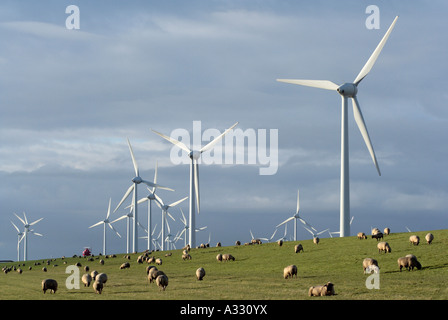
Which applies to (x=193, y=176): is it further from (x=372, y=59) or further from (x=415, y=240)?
(x=415, y=240)

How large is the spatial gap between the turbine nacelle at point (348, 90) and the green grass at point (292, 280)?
24.0 meters

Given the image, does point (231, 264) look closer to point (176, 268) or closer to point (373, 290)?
point (176, 268)

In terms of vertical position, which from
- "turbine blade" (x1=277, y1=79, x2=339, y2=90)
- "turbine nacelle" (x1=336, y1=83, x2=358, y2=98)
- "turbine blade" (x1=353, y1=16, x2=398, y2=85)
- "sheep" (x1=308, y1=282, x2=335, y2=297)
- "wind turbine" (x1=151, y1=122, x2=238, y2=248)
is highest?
"turbine blade" (x1=353, y1=16, x2=398, y2=85)

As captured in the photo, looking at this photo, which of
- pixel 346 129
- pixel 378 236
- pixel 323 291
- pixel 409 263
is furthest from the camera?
pixel 346 129

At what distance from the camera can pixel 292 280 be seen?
47.1 meters

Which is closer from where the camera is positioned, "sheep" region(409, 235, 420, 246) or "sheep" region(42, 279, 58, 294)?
"sheep" region(42, 279, 58, 294)

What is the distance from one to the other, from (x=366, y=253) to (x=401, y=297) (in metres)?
28.7

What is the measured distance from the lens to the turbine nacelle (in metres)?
90.8

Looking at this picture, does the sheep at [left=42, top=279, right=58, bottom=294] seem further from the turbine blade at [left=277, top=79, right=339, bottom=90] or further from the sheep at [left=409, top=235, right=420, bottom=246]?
the turbine blade at [left=277, top=79, right=339, bottom=90]

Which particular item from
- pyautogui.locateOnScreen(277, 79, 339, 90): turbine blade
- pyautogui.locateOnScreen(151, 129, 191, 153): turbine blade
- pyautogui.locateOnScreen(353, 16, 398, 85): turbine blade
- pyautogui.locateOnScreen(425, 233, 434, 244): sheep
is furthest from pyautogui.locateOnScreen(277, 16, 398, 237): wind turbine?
pyautogui.locateOnScreen(151, 129, 191, 153): turbine blade

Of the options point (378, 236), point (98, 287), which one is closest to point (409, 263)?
point (378, 236)

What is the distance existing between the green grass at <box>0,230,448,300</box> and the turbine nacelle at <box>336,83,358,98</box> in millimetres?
24028

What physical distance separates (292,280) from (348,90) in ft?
164
